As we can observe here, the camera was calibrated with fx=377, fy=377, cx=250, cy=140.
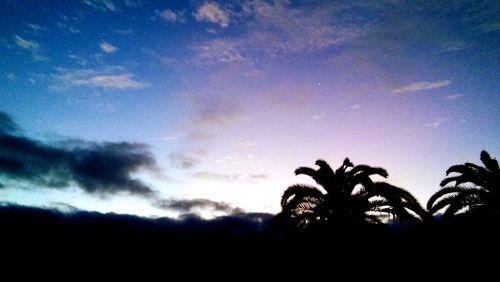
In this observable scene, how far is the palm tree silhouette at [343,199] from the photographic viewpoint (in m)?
14.7

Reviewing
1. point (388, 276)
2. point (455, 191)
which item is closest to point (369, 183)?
point (455, 191)

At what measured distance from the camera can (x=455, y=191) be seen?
17.3 meters

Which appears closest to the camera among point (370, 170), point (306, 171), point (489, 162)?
point (370, 170)

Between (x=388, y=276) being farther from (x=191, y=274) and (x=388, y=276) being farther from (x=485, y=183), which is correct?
(x=191, y=274)

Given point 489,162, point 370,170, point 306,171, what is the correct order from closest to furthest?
point 370,170 < point 306,171 < point 489,162

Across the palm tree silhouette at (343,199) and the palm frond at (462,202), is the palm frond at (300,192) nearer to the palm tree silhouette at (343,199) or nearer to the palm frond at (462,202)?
the palm tree silhouette at (343,199)

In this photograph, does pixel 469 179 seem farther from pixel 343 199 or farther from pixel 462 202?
pixel 343 199

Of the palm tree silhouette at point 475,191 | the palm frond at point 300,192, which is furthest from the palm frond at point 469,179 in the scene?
the palm frond at point 300,192

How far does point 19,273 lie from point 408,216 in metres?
14.4

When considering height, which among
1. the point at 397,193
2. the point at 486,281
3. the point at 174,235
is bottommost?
the point at 486,281

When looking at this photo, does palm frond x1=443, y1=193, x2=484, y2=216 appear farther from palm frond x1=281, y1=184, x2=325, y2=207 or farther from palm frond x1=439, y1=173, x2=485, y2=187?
palm frond x1=281, y1=184, x2=325, y2=207

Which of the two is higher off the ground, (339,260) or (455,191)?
(455,191)

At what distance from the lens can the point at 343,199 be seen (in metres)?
15.2

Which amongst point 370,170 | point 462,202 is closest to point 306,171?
point 370,170
